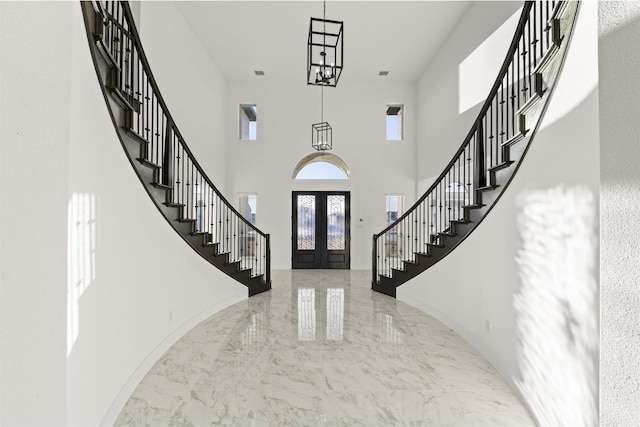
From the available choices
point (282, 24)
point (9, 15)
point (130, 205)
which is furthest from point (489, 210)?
point (282, 24)

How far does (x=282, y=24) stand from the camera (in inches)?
256

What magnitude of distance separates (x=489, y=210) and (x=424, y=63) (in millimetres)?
6150

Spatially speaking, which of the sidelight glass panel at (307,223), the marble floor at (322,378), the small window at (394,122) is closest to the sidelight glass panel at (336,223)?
the sidelight glass panel at (307,223)

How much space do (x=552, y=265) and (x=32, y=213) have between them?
2731mm

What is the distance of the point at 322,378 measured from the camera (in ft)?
8.95

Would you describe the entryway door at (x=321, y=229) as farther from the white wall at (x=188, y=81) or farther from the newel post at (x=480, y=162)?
the newel post at (x=480, y=162)

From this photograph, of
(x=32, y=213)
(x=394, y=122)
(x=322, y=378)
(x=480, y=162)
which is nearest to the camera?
(x=32, y=213)

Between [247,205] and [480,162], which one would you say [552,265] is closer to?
[480,162]

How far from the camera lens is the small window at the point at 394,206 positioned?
8.87 m

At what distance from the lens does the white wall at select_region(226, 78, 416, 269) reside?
28.8ft

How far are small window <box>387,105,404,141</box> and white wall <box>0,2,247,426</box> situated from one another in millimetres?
7080

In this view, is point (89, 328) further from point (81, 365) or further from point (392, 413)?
point (392, 413)

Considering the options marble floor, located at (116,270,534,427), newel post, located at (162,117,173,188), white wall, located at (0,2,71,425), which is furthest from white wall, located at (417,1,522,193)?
white wall, located at (0,2,71,425)

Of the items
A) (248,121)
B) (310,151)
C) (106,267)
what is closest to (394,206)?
(310,151)
